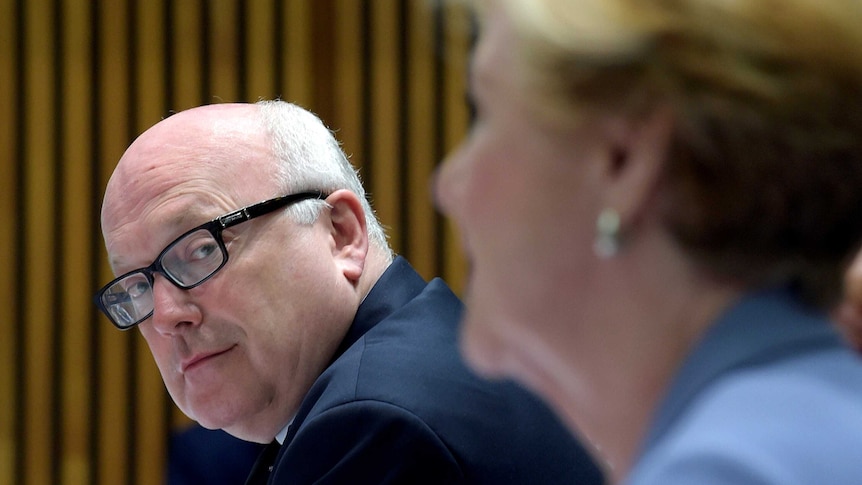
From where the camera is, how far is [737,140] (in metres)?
0.72

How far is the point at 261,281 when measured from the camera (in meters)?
2.00

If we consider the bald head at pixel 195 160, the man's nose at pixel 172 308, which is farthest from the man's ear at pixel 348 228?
the man's nose at pixel 172 308

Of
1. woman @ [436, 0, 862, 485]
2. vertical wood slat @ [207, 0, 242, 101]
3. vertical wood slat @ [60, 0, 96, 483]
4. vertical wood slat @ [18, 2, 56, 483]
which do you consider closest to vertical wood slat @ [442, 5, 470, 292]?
vertical wood slat @ [207, 0, 242, 101]

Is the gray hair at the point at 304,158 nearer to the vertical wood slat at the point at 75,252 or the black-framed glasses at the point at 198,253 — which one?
the black-framed glasses at the point at 198,253

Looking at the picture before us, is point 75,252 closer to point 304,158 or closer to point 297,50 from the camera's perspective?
point 297,50

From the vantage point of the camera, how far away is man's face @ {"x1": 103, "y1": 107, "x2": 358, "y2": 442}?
1991 mm

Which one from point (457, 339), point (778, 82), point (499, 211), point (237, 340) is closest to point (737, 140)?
point (778, 82)

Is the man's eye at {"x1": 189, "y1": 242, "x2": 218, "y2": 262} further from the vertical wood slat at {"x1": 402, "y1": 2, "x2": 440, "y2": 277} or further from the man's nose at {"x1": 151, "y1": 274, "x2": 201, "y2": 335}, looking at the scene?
the vertical wood slat at {"x1": 402, "y1": 2, "x2": 440, "y2": 277}

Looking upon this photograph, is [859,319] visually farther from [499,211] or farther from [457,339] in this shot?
[499,211]

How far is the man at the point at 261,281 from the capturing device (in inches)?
75.5

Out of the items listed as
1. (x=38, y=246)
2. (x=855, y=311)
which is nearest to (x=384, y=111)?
(x=38, y=246)

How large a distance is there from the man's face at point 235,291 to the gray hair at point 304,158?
0.03m

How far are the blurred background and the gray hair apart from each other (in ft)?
6.24

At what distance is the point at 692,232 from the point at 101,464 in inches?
144
